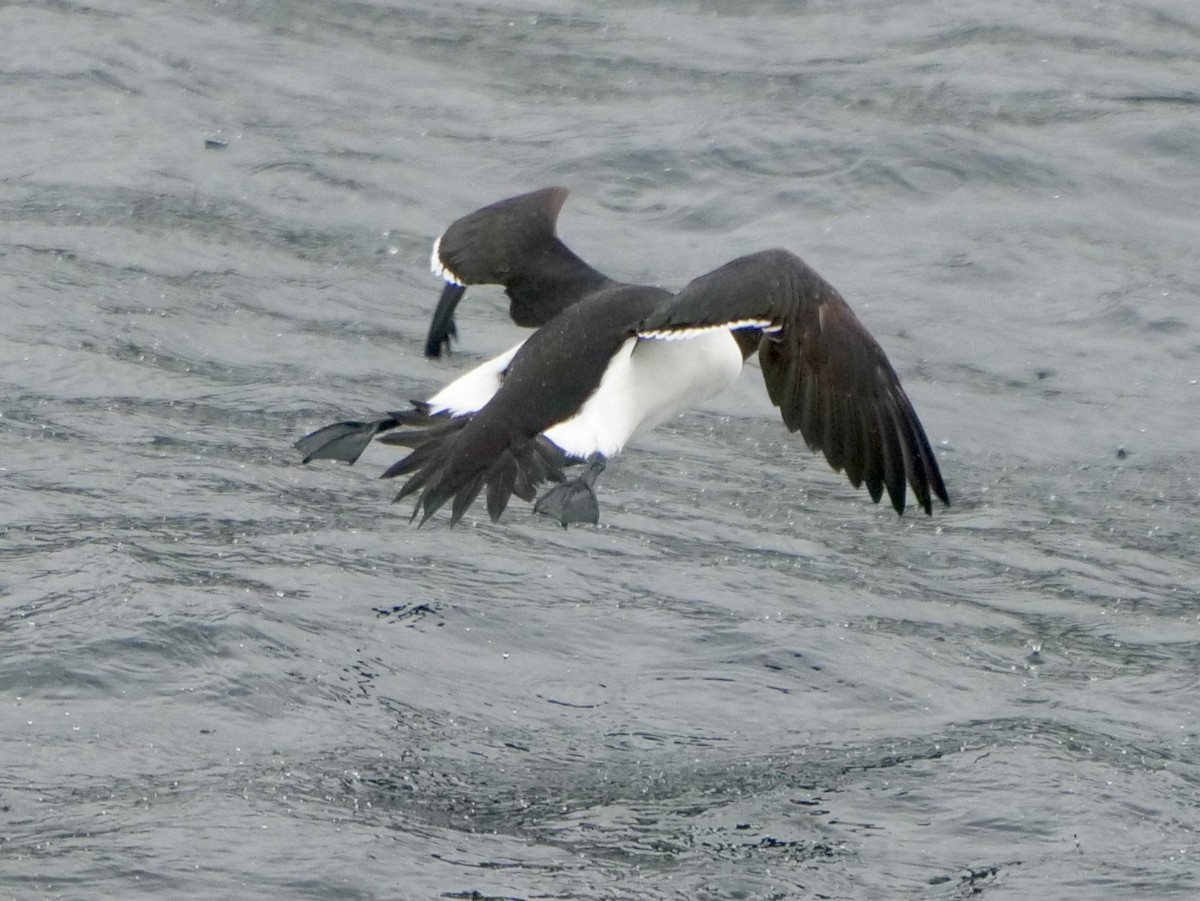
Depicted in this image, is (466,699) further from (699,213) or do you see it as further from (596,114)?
(596,114)

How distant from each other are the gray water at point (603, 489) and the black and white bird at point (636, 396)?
526 mm

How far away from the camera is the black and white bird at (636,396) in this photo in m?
5.94

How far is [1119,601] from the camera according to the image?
6801 millimetres

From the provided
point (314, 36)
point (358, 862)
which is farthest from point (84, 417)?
point (314, 36)

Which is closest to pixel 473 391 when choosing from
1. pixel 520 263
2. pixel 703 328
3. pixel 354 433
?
pixel 354 433

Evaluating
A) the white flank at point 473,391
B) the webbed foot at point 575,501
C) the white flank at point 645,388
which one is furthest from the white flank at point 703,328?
the white flank at point 473,391

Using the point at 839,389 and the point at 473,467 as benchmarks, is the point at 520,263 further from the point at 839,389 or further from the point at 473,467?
the point at 839,389

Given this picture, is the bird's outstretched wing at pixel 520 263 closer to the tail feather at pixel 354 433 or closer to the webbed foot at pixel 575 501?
the tail feather at pixel 354 433

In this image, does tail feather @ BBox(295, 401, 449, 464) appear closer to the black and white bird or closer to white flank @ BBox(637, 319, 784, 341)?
the black and white bird

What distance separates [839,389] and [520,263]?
1.35 m

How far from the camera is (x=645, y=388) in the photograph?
6.56m

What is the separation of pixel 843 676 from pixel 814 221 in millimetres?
4632

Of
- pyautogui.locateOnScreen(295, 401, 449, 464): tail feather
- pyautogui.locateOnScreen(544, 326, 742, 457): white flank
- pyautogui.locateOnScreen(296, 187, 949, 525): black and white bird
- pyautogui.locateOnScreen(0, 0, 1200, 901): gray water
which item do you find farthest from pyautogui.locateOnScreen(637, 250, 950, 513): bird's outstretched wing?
pyautogui.locateOnScreen(295, 401, 449, 464): tail feather

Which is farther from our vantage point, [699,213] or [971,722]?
[699,213]
